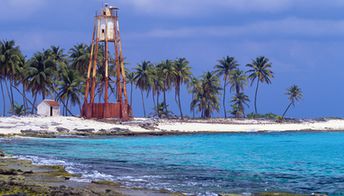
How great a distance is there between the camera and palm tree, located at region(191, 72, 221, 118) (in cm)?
11025

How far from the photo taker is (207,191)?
19.1m

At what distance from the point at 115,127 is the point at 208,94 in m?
44.2

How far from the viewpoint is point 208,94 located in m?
111

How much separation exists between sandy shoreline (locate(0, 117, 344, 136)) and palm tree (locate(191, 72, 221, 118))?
845 inches

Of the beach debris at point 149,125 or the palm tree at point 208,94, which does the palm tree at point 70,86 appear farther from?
the palm tree at point 208,94

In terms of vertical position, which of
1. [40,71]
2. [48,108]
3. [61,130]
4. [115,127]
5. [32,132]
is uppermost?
[40,71]

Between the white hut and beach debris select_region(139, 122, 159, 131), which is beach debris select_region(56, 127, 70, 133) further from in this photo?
the white hut

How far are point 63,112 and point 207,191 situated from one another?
84339 mm

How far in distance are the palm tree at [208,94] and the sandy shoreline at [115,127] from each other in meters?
21.5

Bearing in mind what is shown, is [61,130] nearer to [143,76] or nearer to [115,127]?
[115,127]

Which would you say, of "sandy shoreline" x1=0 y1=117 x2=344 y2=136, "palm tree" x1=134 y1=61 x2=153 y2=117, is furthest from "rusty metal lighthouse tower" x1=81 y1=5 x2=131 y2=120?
"palm tree" x1=134 y1=61 x2=153 y2=117

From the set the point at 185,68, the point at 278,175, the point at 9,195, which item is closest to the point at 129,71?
the point at 185,68

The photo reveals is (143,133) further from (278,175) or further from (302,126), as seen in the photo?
(278,175)

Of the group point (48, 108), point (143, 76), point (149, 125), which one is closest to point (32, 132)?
point (149, 125)
